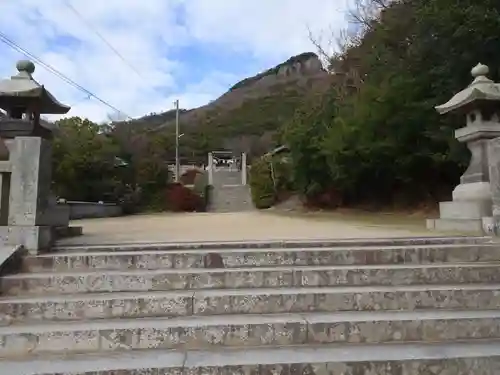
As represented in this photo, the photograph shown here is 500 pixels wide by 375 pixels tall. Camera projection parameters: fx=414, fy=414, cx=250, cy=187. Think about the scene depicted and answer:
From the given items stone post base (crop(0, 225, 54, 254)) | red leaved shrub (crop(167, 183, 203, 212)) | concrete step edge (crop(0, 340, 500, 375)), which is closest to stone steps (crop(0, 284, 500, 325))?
concrete step edge (crop(0, 340, 500, 375))

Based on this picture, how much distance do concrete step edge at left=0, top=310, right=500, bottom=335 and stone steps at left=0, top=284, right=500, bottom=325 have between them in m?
0.06

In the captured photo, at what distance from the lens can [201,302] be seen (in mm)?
2973

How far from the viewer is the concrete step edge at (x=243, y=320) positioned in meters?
2.70

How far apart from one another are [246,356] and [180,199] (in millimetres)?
14855

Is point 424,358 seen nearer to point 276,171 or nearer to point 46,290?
point 46,290

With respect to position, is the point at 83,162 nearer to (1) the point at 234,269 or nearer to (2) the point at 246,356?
(1) the point at 234,269

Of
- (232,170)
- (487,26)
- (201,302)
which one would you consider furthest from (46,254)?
(232,170)

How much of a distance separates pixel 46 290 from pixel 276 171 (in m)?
13.8

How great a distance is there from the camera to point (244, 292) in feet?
10.2

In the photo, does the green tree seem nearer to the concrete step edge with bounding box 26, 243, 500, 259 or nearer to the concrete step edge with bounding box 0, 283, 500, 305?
the concrete step edge with bounding box 26, 243, 500, 259

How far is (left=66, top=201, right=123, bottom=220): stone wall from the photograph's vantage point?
453 inches

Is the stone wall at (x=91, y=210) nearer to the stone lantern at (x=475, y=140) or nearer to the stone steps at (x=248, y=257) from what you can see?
the stone steps at (x=248, y=257)

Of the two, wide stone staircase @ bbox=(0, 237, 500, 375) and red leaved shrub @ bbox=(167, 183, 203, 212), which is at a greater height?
red leaved shrub @ bbox=(167, 183, 203, 212)

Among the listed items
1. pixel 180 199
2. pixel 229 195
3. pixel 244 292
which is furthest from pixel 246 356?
pixel 229 195
